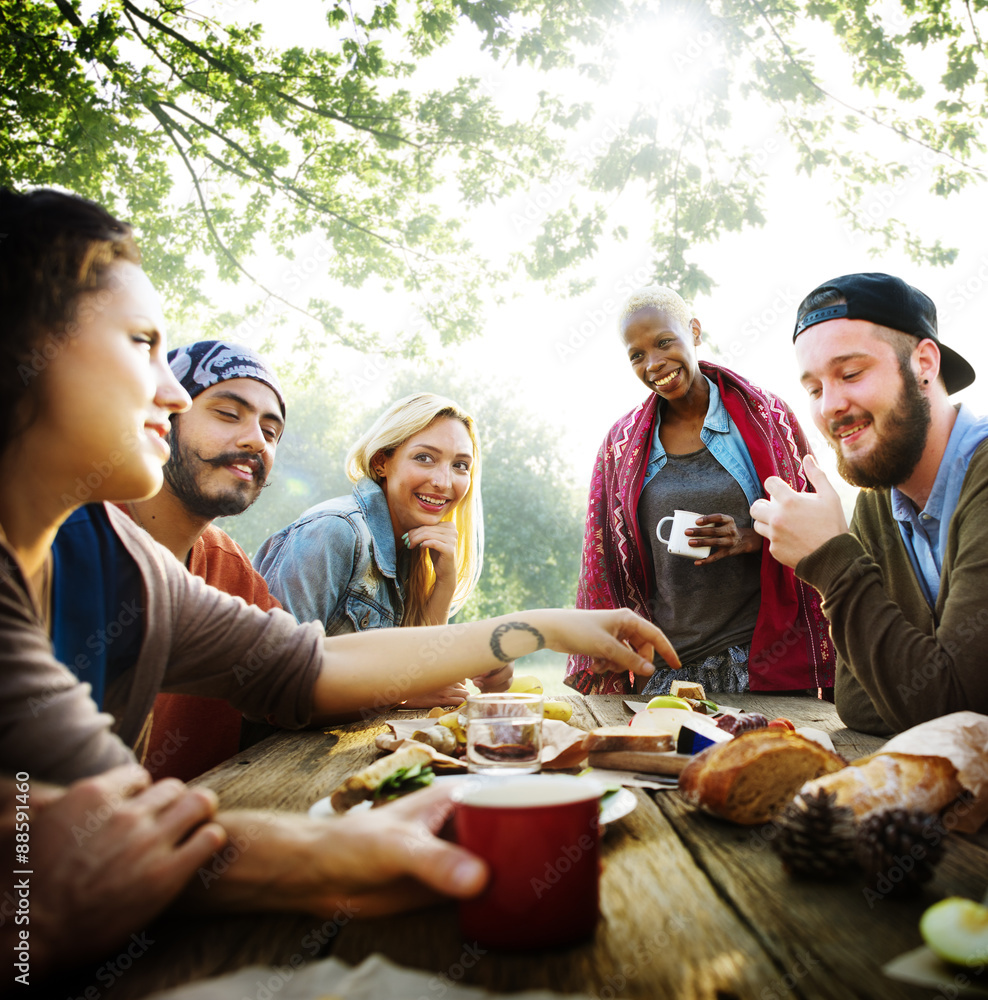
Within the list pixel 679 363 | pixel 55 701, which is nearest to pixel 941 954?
pixel 55 701

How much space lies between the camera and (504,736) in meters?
1.48

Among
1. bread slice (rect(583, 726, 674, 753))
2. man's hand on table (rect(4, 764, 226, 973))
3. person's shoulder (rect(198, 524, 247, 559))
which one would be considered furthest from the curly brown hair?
person's shoulder (rect(198, 524, 247, 559))

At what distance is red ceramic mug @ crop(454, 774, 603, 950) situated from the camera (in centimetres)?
77

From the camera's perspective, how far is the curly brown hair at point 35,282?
104 centimetres

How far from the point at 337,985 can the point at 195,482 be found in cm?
204

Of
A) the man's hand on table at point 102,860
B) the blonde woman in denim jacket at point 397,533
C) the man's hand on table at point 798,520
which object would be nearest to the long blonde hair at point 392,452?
the blonde woman in denim jacket at point 397,533

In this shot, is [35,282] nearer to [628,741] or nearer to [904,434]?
[628,741]

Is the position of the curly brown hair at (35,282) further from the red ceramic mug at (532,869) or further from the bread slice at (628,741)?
the bread slice at (628,741)

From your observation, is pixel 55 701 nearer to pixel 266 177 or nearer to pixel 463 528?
pixel 463 528

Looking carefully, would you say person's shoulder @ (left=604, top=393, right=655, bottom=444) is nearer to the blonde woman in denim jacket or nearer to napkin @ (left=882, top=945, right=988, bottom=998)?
the blonde woman in denim jacket

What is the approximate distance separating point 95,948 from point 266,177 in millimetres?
6889

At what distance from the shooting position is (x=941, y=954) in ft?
2.36

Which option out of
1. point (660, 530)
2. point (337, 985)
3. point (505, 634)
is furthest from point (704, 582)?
point (337, 985)

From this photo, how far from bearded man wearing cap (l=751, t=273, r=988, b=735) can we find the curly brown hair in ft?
5.54
